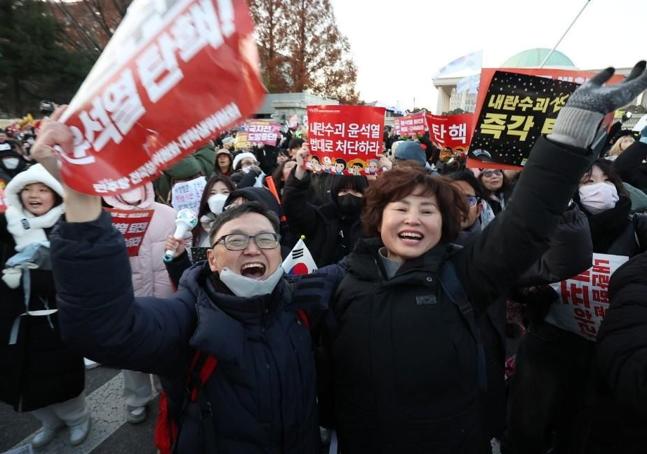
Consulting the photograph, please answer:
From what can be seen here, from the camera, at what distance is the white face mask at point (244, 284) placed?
1.40 m

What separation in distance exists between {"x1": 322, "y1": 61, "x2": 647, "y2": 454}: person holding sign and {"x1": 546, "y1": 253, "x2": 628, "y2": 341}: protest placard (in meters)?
0.80

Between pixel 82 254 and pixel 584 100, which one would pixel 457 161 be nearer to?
pixel 584 100

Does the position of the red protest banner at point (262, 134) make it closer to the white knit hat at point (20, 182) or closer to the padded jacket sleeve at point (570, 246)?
the white knit hat at point (20, 182)

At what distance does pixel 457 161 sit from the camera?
21.1 feet

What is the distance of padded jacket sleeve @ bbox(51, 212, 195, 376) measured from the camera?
1.00 m

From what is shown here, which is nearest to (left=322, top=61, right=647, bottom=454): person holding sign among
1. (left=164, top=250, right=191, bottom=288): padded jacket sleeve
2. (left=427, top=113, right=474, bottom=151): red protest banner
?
(left=164, top=250, right=191, bottom=288): padded jacket sleeve

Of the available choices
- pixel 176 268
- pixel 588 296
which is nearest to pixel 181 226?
pixel 176 268

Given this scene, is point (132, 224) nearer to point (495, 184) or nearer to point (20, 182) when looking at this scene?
point (20, 182)

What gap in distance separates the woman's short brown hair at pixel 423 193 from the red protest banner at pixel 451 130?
4.23 m

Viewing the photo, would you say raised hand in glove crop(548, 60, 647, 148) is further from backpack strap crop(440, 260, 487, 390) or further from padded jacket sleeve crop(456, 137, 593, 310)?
backpack strap crop(440, 260, 487, 390)

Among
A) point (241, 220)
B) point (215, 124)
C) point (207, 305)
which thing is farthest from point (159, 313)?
point (215, 124)

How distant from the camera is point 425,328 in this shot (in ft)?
4.81

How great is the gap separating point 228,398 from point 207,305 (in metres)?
0.34

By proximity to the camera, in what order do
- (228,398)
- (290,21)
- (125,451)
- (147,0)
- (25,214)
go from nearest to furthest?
(147,0)
(228,398)
(25,214)
(125,451)
(290,21)
